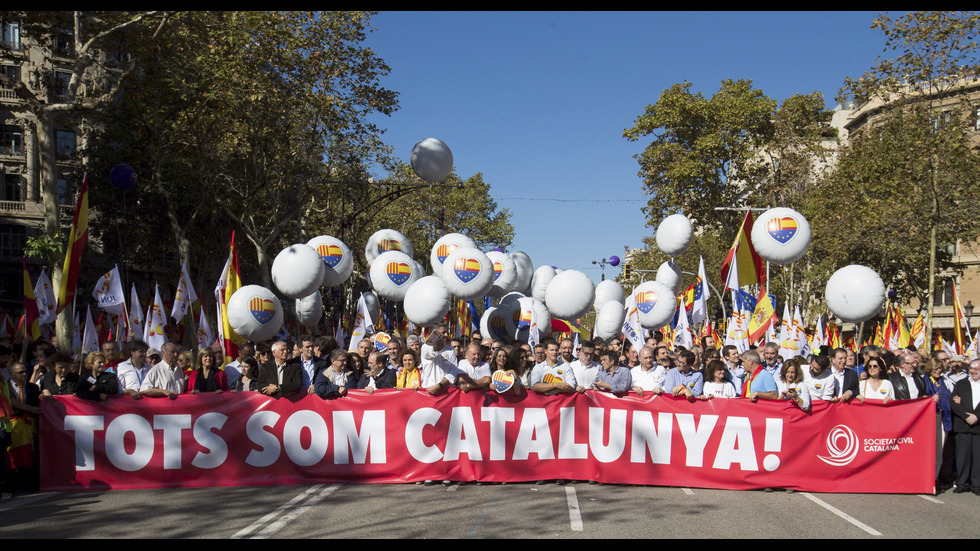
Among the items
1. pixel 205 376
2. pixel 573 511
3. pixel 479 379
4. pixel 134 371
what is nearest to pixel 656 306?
pixel 479 379

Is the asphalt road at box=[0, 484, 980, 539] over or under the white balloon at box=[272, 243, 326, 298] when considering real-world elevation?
under

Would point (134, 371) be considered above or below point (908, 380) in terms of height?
above

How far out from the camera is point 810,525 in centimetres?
780

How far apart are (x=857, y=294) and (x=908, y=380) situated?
4812 mm

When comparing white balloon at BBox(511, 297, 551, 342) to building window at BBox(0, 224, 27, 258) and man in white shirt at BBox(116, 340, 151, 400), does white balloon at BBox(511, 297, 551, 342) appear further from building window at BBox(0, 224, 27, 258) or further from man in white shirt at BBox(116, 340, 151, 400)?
building window at BBox(0, 224, 27, 258)

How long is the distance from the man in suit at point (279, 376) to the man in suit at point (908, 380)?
681 centimetres

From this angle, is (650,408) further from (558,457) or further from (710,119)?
(710,119)

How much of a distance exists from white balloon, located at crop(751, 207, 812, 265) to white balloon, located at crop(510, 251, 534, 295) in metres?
7.66

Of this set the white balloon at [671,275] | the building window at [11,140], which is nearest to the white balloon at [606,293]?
the white balloon at [671,275]

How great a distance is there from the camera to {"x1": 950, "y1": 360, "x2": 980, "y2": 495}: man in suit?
9.87 m

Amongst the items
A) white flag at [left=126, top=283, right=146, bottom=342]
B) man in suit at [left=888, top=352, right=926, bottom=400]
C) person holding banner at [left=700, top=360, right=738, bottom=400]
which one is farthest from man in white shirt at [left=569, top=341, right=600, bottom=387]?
white flag at [left=126, top=283, right=146, bottom=342]

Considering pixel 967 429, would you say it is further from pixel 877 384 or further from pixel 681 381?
pixel 681 381

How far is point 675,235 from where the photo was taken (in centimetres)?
2059

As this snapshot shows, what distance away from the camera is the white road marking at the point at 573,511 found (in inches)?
298
